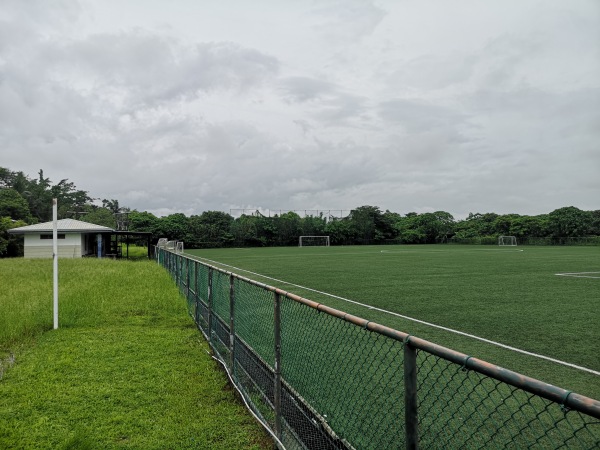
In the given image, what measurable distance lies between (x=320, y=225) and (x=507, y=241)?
27092mm

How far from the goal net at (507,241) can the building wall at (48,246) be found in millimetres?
49920

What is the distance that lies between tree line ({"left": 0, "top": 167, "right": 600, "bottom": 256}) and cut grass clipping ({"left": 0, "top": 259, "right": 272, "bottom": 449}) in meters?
56.2

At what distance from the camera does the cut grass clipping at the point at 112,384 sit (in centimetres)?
379

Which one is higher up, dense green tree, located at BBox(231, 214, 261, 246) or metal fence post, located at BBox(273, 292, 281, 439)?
dense green tree, located at BBox(231, 214, 261, 246)

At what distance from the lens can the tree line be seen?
63.9 metres

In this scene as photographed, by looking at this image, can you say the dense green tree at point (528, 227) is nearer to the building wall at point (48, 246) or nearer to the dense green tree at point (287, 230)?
the dense green tree at point (287, 230)

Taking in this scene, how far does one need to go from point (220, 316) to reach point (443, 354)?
17.0 feet

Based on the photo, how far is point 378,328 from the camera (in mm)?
2244

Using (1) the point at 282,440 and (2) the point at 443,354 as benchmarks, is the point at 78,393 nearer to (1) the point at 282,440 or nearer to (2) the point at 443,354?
(1) the point at 282,440

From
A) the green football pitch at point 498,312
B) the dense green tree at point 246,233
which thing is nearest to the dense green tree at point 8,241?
the dense green tree at point 246,233

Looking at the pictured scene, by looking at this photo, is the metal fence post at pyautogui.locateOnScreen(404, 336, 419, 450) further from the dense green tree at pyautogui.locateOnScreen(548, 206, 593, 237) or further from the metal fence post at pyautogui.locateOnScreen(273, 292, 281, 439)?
the dense green tree at pyautogui.locateOnScreen(548, 206, 593, 237)

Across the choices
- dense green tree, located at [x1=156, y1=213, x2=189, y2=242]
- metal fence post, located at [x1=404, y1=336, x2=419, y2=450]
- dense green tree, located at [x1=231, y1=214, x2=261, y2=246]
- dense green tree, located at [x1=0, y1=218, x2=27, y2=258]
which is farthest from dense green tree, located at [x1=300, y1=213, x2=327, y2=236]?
metal fence post, located at [x1=404, y1=336, x2=419, y2=450]

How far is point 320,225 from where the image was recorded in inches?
2869

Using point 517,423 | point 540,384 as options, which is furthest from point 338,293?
point 540,384
